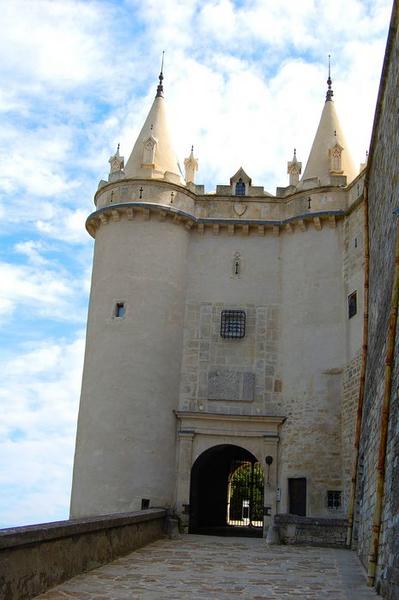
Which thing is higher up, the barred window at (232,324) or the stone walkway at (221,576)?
the barred window at (232,324)

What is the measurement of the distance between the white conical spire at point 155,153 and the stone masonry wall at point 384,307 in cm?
765

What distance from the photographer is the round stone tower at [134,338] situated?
19.0 m

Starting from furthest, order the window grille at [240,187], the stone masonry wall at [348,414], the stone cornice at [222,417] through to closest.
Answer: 1. the window grille at [240,187]
2. the stone cornice at [222,417]
3. the stone masonry wall at [348,414]

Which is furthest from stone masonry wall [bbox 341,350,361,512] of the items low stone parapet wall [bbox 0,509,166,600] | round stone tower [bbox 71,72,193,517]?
low stone parapet wall [bbox 0,509,166,600]

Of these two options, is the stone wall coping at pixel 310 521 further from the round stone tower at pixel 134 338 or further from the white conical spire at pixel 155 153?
the white conical spire at pixel 155 153

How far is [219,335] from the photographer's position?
20.7 m

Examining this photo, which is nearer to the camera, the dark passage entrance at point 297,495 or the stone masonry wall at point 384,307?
the stone masonry wall at point 384,307

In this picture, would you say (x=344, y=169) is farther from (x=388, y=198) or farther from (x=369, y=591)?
(x=369, y=591)

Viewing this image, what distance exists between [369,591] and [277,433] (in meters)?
10.8

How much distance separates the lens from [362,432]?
15.8 meters

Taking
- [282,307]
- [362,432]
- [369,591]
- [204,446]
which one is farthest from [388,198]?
[204,446]

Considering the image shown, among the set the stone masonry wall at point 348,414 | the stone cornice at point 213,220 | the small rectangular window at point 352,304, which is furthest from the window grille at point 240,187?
the stone masonry wall at point 348,414

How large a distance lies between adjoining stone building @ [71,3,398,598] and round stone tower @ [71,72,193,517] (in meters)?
0.04

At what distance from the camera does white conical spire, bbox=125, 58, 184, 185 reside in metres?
21.8
